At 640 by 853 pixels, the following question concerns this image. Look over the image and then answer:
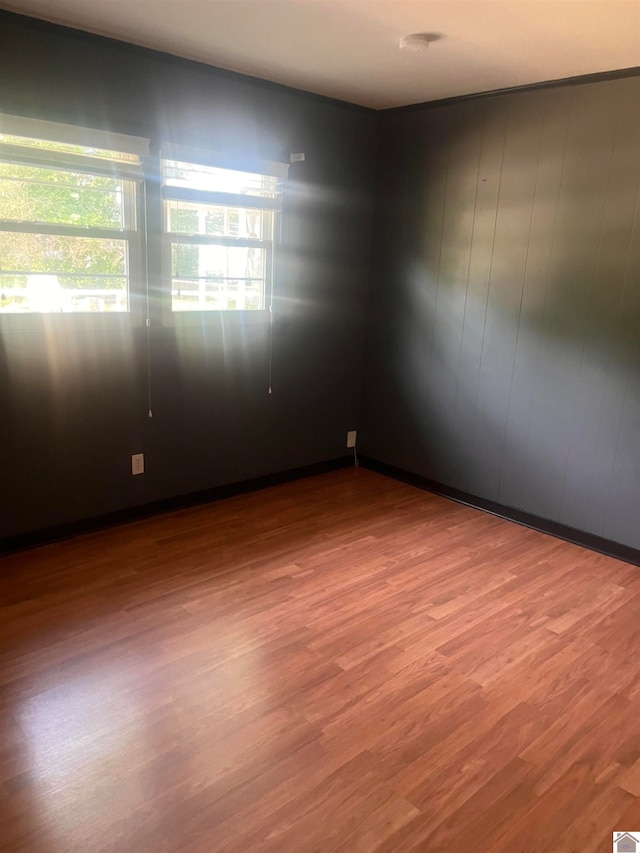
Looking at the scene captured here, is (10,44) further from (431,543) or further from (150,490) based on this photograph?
(431,543)

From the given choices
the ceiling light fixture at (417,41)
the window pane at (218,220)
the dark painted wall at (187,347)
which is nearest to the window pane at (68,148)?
the dark painted wall at (187,347)

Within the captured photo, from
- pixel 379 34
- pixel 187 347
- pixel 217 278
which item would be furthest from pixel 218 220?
pixel 379 34

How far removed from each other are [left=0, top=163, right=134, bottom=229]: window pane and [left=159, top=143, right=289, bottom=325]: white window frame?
0.23m

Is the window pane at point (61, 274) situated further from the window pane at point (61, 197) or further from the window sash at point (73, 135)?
the window sash at point (73, 135)

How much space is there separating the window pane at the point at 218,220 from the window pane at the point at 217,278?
0.28ft

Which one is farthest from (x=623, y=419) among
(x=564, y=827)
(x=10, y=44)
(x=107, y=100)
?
(x=10, y=44)

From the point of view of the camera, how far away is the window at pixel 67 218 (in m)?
2.86

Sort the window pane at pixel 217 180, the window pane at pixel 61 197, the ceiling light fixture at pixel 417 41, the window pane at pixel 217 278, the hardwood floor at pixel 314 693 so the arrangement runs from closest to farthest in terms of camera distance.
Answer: the hardwood floor at pixel 314 693, the ceiling light fixture at pixel 417 41, the window pane at pixel 61 197, the window pane at pixel 217 180, the window pane at pixel 217 278

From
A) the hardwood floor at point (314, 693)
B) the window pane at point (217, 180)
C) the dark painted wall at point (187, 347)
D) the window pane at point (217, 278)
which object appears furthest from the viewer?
the window pane at point (217, 278)

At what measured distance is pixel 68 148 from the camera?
9.78ft

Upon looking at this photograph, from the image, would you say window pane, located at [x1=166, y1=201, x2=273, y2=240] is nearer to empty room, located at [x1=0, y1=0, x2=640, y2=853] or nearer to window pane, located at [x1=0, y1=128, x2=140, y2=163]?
empty room, located at [x1=0, y1=0, x2=640, y2=853]

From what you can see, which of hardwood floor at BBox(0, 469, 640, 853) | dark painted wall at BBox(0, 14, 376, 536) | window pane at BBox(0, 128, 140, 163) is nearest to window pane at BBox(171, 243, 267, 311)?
dark painted wall at BBox(0, 14, 376, 536)

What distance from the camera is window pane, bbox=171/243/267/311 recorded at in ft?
11.5

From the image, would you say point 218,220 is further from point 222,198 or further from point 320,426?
point 320,426
